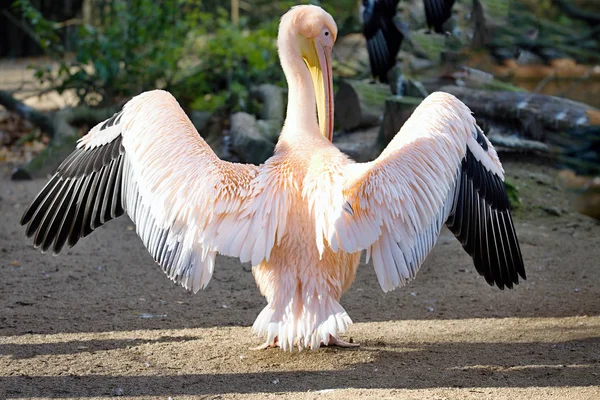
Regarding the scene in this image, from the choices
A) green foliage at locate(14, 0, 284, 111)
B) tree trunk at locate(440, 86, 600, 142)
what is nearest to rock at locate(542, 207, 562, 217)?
tree trunk at locate(440, 86, 600, 142)

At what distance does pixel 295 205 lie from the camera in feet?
12.8

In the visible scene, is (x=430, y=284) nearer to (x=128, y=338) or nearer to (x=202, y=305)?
(x=202, y=305)

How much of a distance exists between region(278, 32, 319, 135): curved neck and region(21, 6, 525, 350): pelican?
0.14ft

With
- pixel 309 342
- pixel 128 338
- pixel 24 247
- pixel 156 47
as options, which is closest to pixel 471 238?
pixel 309 342

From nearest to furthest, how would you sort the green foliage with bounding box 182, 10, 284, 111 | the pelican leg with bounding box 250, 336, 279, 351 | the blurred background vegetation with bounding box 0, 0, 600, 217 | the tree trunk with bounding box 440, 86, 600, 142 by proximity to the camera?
the pelican leg with bounding box 250, 336, 279, 351
the tree trunk with bounding box 440, 86, 600, 142
the blurred background vegetation with bounding box 0, 0, 600, 217
the green foliage with bounding box 182, 10, 284, 111

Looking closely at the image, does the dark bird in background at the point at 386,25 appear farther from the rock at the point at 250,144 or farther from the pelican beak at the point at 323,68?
the pelican beak at the point at 323,68

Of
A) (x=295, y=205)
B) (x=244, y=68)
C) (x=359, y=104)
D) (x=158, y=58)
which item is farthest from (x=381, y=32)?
(x=295, y=205)

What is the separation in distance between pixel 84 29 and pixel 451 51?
12.7 ft

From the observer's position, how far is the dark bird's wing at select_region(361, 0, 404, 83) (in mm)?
7328

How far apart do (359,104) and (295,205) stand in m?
4.14

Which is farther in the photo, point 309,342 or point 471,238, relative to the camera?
point 471,238

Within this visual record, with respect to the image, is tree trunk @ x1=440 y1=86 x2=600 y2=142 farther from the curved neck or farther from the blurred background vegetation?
the curved neck

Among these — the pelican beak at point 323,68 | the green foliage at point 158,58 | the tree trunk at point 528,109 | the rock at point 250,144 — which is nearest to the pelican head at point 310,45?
the pelican beak at point 323,68

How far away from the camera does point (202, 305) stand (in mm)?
4949
